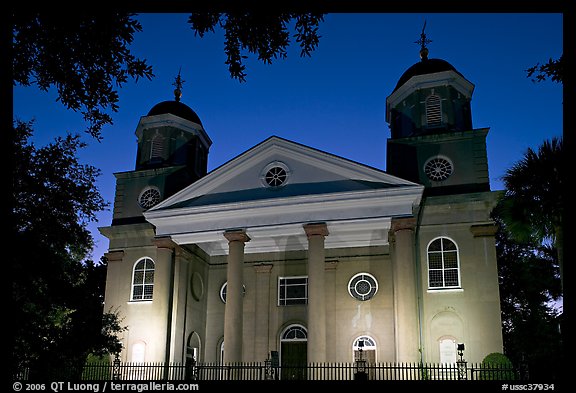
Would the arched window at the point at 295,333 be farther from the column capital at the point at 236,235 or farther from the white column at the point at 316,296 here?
the column capital at the point at 236,235

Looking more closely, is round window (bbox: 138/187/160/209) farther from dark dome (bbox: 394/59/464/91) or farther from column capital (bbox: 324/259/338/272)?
dark dome (bbox: 394/59/464/91)

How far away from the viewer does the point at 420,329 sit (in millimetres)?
Answer: 24109

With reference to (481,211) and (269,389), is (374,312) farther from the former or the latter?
(269,389)

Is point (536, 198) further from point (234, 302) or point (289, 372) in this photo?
point (289, 372)

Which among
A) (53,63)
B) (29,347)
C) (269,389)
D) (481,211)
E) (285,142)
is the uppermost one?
(285,142)

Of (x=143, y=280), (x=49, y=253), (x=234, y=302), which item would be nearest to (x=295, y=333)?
(x=234, y=302)

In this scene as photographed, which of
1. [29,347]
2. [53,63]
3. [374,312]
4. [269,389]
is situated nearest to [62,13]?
[53,63]

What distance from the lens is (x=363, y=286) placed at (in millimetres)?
27578

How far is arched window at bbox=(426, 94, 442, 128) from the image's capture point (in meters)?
27.7

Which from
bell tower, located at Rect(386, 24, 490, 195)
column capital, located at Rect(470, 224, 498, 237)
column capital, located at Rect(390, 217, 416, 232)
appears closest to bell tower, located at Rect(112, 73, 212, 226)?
bell tower, located at Rect(386, 24, 490, 195)

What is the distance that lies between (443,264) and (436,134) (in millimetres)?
6223

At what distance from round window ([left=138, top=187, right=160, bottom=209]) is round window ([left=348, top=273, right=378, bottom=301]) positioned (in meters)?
10.9

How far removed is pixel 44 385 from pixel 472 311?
663 inches

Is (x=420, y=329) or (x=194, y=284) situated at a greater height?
(x=194, y=284)
